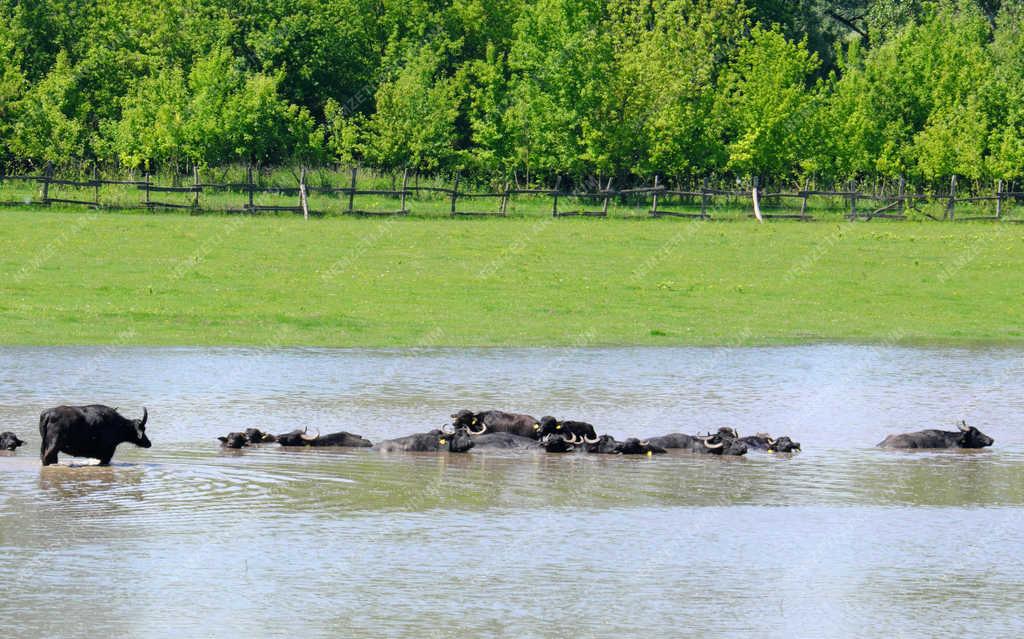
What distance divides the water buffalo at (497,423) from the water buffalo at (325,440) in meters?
1.21

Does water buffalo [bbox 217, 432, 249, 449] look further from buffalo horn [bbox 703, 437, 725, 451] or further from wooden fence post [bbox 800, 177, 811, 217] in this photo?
wooden fence post [bbox 800, 177, 811, 217]

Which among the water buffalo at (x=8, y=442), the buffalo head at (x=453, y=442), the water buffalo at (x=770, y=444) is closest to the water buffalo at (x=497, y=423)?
the buffalo head at (x=453, y=442)

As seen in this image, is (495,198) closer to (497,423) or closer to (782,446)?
(497,423)

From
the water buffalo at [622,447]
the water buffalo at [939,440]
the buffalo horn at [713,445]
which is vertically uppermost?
the water buffalo at [939,440]

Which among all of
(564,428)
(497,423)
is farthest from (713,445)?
(497,423)

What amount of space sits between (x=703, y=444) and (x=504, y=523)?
4.65 meters

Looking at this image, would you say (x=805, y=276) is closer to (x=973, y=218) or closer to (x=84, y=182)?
(x=973, y=218)

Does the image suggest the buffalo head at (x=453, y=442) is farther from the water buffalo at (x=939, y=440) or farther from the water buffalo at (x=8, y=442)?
the water buffalo at (x=939, y=440)

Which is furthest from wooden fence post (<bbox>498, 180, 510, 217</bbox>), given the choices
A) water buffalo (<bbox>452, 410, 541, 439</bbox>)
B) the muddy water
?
water buffalo (<bbox>452, 410, 541, 439</bbox>)

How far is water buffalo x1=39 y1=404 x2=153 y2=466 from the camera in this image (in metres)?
15.1

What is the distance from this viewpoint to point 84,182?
195 ft

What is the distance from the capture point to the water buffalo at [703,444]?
1711 centimetres

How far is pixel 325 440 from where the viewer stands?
1691 centimetres

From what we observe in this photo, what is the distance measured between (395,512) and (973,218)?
54.0 metres
